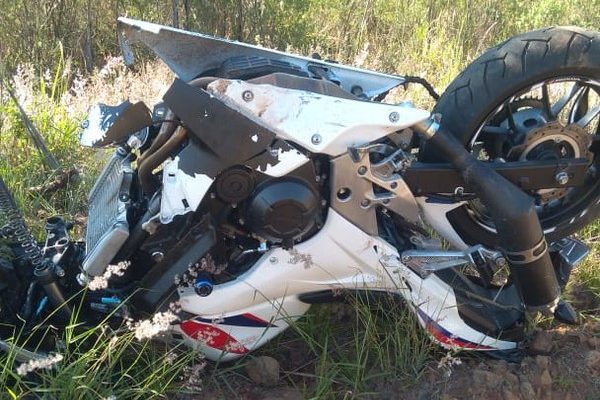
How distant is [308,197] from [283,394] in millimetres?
694

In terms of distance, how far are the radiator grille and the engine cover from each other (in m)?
0.42

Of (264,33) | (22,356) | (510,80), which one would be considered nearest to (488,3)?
(264,33)

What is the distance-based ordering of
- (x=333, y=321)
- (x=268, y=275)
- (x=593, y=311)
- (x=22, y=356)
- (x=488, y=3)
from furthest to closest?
1. (x=488, y=3)
2. (x=593, y=311)
3. (x=333, y=321)
4. (x=268, y=275)
5. (x=22, y=356)

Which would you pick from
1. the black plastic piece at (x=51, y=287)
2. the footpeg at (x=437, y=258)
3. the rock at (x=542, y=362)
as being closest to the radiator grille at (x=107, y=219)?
the black plastic piece at (x=51, y=287)

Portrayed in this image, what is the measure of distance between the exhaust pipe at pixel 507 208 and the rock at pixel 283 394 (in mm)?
833

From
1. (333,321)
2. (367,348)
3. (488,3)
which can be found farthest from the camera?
(488,3)

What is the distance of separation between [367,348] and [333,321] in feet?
0.73

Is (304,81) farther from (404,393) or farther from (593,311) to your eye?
(593,311)

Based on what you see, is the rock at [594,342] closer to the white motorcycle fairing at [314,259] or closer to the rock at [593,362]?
the rock at [593,362]

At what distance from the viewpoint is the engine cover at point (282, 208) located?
221 cm

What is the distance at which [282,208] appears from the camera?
2.22 m

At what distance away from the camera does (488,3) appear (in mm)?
6688

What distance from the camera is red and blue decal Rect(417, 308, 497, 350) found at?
2.49 m

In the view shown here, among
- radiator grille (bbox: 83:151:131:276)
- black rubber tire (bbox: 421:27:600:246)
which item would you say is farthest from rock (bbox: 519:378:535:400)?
radiator grille (bbox: 83:151:131:276)
